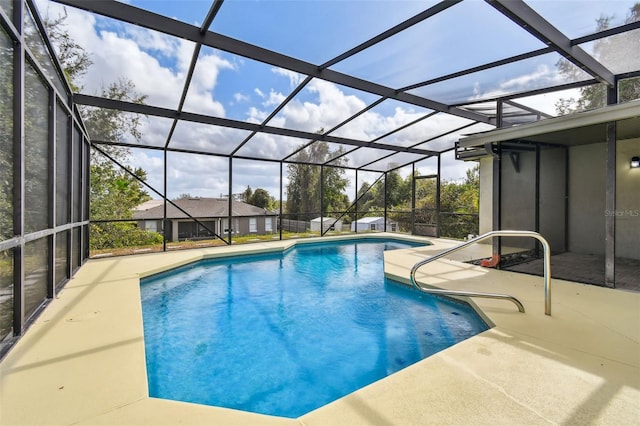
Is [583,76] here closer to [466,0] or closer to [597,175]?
[597,175]

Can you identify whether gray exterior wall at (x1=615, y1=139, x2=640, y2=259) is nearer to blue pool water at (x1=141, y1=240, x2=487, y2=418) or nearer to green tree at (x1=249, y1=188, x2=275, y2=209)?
blue pool water at (x1=141, y1=240, x2=487, y2=418)

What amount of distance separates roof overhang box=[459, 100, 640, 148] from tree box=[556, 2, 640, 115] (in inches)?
19.4

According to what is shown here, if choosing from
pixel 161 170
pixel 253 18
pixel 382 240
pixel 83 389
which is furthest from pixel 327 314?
pixel 382 240

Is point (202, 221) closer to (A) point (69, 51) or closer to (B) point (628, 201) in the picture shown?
(A) point (69, 51)

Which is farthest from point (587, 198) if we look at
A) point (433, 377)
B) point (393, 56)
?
point (433, 377)

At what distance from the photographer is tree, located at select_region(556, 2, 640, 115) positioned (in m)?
3.42

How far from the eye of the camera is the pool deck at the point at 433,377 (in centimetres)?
165

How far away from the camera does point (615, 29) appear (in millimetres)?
3453

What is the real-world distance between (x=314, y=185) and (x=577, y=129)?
950 cm

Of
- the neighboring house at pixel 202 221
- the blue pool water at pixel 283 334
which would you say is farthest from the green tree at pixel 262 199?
the blue pool water at pixel 283 334

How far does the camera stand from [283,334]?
3.51 m

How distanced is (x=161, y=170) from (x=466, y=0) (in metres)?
7.62

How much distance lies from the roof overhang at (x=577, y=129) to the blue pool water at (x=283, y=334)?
2901mm

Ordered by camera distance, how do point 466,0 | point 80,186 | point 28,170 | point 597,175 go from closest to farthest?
point 28,170
point 466,0
point 80,186
point 597,175
